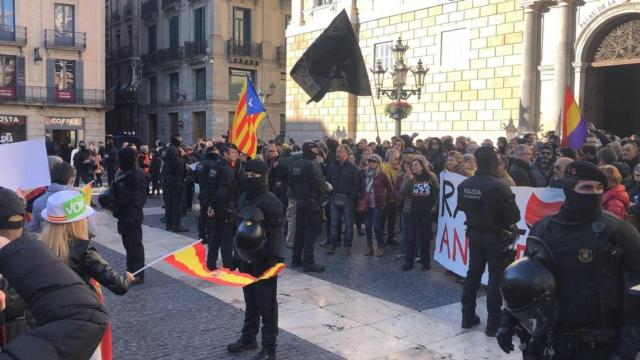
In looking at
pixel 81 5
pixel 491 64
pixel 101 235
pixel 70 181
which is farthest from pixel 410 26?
pixel 81 5

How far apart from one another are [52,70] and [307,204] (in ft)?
105

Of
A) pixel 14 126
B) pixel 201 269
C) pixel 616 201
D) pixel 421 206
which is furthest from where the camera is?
pixel 14 126

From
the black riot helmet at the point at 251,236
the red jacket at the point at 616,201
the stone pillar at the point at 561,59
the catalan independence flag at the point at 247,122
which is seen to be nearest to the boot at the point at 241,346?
the black riot helmet at the point at 251,236

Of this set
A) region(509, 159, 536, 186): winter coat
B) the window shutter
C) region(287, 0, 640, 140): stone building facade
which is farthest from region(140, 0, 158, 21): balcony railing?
region(509, 159, 536, 186): winter coat

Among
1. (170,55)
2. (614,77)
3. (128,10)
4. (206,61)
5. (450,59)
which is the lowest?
(614,77)

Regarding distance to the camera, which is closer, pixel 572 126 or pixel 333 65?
pixel 572 126

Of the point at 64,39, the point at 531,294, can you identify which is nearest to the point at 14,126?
the point at 64,39

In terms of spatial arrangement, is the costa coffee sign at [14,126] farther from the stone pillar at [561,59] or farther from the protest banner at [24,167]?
the protest banner at [24,167]

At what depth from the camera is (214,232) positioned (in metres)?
8.22

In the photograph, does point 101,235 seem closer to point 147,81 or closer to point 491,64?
point 491,64

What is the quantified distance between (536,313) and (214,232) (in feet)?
18.9

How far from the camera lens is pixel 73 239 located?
12.6ft

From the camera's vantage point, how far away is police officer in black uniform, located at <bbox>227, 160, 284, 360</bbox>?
16.5 ft

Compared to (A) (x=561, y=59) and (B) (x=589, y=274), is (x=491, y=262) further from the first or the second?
(A) (x=561, y=59)
